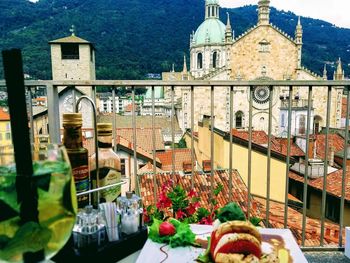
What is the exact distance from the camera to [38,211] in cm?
63

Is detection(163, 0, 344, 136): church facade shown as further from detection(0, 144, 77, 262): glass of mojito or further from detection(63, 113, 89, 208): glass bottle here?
detection(0, 144, 77, 262): glass of mojito

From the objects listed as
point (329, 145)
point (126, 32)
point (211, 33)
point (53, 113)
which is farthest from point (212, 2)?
point (53, 113)

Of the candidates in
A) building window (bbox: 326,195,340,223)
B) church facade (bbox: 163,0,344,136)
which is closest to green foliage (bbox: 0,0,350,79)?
church facade (bbox: 163,0,344,136)

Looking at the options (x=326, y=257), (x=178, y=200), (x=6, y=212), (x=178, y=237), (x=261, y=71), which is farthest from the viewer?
(x=261, y=71)

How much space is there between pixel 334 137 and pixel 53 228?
19.2 metres

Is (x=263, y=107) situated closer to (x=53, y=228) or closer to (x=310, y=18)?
(x=53, y=228)

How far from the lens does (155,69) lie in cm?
7512

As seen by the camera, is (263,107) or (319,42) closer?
(263,107)

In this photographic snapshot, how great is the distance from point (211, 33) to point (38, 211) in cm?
5570

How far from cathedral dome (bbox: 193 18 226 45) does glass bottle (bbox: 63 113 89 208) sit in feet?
170

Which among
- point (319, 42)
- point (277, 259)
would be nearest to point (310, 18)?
point (319, 42)

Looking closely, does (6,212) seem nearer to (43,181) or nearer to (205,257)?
(43,181)

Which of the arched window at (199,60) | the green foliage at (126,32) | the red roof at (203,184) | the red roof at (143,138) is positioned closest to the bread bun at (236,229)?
the red roof at (203,184)

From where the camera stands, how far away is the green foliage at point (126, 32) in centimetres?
6203
